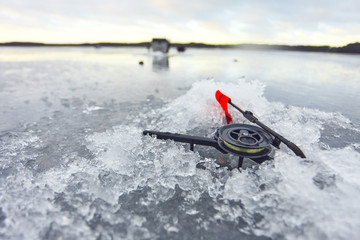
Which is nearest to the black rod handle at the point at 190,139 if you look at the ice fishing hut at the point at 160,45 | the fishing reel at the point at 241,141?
the fishing reel at the point at 241,141

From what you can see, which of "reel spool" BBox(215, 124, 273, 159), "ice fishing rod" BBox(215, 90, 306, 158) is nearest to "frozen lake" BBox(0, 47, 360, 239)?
"ice fishing rod" BBox(215, 90, 306, 158)

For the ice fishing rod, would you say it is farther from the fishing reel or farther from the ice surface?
the ice surface

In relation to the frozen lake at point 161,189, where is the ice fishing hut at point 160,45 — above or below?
above

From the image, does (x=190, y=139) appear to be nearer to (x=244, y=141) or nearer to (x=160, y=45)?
(x=244, y=141)

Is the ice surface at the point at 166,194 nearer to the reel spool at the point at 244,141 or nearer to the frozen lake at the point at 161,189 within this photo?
the frozen lake at the point at 161,189

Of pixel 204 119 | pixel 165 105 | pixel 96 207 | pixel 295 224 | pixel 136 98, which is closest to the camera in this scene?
pixel 295 224

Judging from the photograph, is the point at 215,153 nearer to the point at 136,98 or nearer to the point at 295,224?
the point at 295,224

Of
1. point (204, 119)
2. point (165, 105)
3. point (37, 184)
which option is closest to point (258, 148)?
point (204, 119)
